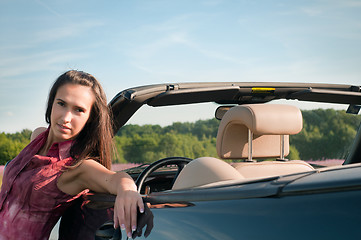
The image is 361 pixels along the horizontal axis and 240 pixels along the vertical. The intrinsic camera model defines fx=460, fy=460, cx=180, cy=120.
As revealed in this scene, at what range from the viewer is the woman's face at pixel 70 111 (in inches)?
97.0

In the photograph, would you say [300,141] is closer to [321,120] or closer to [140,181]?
[321,120]

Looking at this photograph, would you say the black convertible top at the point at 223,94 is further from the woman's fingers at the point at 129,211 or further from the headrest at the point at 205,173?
the woman's fingers at the point at 129,211

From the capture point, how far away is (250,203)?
146cm

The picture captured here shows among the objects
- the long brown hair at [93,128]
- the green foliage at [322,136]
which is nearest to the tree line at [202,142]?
the green foliage at [322,136]

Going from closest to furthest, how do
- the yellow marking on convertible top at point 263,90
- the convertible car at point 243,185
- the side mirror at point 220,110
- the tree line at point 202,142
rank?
the convertible car at point 243,185, the yellow marking on convertible top at point 263,90, the side mirror at point 220,110, the tree line at point 202,142

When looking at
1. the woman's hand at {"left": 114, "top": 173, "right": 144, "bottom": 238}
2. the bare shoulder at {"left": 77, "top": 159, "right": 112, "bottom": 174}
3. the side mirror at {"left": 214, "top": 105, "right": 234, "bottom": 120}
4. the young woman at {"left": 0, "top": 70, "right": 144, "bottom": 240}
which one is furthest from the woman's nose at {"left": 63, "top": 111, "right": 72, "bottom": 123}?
the side mirror at {"left": 214, "top": 105, "right": 234, "bottom": 120}

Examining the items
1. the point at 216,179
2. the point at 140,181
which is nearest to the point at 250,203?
the point at 216,179

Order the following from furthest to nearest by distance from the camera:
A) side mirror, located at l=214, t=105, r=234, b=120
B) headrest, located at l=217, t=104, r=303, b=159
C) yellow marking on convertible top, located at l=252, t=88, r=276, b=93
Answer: side mirror, located at l=214, t=105, r=234, b=120, yellow marking on convertible top, located at l=252, t=88, r=276, b=93, headrest, located at l=217, t=104, r=303, b=159

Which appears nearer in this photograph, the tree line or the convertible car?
the convertible car

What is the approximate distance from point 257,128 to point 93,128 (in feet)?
3.12

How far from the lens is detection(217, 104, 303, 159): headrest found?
2729 millimetres

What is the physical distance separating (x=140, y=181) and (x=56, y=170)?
17.2 inches

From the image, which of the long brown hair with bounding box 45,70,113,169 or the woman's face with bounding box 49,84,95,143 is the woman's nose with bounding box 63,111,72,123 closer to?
the woman's face with bounding box 49,84,95,143

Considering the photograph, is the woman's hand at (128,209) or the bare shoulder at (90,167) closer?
the woman's hand at (128,209)
